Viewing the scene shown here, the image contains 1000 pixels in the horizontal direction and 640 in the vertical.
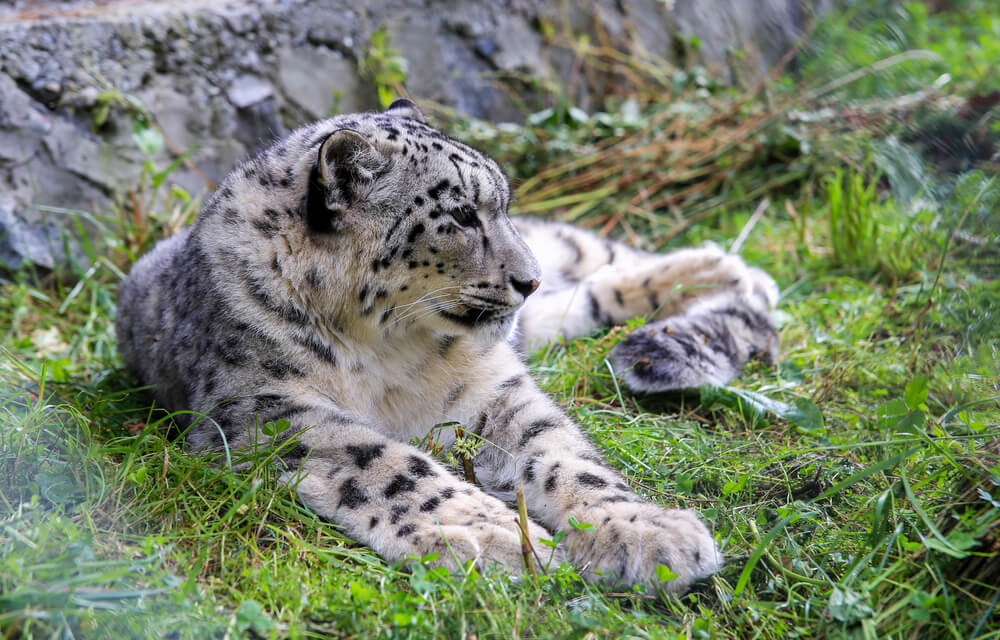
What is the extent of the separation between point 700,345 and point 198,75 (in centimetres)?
380

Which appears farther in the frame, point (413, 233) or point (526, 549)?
point (413, 233)

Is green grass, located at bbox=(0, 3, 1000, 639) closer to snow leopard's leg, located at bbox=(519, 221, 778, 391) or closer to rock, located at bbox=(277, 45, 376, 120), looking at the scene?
snow leopard's leg, located at bbox=(519, 221, 778, 391)

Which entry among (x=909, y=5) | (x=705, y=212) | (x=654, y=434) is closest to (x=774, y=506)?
(x=654, y=434)

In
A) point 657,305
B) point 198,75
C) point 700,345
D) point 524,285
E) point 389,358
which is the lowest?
point 657,305

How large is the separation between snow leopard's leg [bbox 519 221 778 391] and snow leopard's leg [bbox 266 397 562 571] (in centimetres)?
140

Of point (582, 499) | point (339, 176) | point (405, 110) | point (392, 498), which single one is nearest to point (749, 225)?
point (405, 110)

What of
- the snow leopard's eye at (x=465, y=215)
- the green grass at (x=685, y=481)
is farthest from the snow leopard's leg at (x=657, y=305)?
the snow leopard's eye at (x=465, y=215)

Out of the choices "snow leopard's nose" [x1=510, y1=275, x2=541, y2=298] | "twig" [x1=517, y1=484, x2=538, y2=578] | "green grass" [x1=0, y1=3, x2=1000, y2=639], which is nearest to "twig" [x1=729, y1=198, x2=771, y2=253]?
"green grass" [x1=0, y1=3, x2=1000, y2=639]

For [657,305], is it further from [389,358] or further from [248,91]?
[248,91]

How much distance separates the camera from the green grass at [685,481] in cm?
235

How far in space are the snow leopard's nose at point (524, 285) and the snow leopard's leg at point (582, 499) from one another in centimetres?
51

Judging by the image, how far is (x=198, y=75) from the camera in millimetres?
5586

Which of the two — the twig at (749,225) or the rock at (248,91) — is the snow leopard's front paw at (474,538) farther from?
the rock at (248,91)

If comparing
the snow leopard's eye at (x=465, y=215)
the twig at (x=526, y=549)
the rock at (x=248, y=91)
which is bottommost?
the twig at (x=526, y=549)
